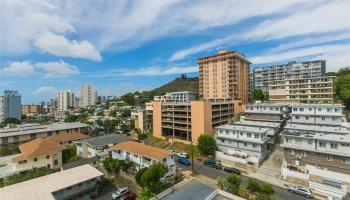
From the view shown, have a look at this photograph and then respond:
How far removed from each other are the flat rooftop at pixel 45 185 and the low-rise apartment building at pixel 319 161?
93.0 feet

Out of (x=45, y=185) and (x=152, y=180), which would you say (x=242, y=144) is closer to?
(x=152, y=180)

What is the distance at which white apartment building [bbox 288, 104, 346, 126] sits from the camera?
125 feet

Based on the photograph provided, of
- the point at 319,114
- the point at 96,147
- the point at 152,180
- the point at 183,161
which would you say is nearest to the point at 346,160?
the point at 319,114

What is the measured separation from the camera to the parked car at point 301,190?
23.9 metres

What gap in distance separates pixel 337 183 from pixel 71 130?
57981 mm

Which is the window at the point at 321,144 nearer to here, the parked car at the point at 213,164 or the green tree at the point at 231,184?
the green tree at the point at 231,184

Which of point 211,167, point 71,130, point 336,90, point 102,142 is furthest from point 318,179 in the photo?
point 71,130

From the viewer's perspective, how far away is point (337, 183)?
23906 mm

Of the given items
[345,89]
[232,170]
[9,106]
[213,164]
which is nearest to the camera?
[232,170]

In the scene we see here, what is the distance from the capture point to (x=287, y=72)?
356ft

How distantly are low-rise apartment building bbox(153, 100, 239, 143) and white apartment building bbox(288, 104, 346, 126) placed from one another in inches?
694

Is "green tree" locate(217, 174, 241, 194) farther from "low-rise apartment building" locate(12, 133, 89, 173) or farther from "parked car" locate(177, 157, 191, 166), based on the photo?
"low-rise apartment building" locate(12, 133, 89, 173)

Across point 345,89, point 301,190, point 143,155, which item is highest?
point 345,89

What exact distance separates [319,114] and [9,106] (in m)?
138
